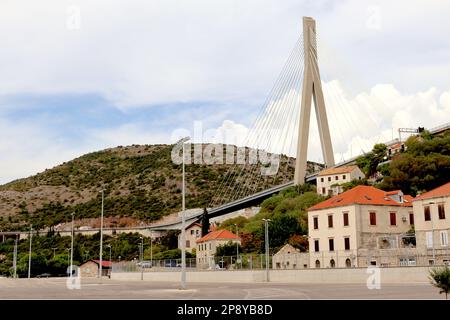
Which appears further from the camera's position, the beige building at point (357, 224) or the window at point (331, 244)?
the window at point (331, 244)

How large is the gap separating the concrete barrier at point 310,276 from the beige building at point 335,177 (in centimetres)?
5071

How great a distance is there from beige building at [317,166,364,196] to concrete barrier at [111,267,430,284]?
50.7m

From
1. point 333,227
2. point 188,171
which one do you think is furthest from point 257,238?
point 188,171

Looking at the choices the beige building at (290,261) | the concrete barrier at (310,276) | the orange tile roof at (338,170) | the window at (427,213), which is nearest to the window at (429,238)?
the window at (427,213)

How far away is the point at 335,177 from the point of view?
104312mm

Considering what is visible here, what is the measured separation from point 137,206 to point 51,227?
22.5m

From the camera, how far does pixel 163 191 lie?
160m

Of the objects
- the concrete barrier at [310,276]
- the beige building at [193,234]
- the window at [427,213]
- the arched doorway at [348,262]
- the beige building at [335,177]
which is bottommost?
the concrete barrier at [310,276]

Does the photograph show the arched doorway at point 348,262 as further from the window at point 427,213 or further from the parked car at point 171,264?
the parked car at point 171,264

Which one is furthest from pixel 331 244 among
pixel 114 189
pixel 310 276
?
pixel 114 189

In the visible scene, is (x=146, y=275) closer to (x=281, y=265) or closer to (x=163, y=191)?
(x=281, y=265)

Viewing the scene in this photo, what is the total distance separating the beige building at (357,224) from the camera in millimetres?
59125

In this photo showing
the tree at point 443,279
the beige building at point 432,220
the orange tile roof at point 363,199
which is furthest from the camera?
the orange tile roof at point 363,199
